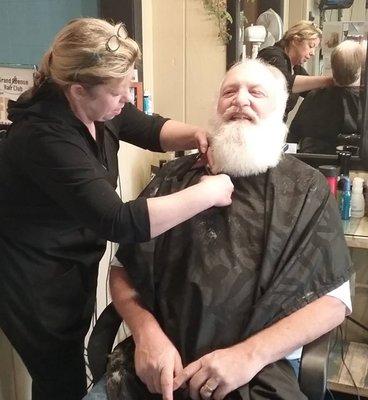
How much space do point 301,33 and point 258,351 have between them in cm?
132

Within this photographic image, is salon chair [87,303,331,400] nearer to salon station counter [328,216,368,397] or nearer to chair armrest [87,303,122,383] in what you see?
chair armrest [87,303,122,383]

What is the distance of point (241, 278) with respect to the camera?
1.29 meters

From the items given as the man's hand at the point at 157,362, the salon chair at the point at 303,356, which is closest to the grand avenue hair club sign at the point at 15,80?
the salon chair at the point at 303,356

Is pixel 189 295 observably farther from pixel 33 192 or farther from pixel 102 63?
pixel 102 63

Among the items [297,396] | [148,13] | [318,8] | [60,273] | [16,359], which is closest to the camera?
[297,396]

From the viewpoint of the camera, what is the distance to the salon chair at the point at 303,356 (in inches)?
44.7

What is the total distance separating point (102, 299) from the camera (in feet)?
6.66

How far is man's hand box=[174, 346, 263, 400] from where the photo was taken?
1146 millimetres

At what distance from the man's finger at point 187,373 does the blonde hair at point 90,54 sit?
698 millimetres

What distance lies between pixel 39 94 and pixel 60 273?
0.48 m

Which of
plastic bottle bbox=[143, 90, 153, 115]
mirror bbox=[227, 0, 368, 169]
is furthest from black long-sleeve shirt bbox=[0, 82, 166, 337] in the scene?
mirror bbox=[227, 0, 368, 169]

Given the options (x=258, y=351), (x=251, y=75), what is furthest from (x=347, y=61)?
(x=258, y=351)

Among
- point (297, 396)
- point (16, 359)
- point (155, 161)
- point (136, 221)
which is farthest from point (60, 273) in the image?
point (155, 161)

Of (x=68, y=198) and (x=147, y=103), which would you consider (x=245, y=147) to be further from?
(x=147, y=103)
